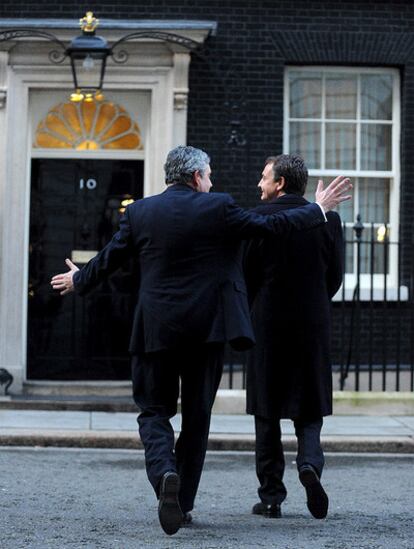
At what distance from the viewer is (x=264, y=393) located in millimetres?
7000

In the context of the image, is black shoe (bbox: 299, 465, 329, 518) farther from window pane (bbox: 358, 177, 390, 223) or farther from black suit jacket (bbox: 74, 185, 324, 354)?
window pane (bbox: 358, 177, 390, 223)

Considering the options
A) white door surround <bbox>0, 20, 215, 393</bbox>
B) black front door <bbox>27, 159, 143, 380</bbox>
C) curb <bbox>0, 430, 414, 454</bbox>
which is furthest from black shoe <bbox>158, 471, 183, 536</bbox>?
black front door <bbox>27, 159, 143, 380</bbox>

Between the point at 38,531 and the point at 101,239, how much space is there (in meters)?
7.49

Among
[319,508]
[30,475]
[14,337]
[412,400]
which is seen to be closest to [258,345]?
[319,508]

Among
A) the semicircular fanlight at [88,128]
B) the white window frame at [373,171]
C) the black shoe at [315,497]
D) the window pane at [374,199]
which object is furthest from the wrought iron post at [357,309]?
the black shoe at [315,497]

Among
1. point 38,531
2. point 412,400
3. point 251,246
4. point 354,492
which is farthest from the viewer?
point 412,400

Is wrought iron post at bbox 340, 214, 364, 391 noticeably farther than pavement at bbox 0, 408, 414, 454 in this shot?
Yes

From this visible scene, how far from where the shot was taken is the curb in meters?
10.3

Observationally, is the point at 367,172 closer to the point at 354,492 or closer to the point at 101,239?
the point at 101,239

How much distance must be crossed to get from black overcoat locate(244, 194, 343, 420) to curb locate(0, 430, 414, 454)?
11.2 feet

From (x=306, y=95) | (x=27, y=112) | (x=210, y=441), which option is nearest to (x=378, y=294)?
(x=306, y=95)

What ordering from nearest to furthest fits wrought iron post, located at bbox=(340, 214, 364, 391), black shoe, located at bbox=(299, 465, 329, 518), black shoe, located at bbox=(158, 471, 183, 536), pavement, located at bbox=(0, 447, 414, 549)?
black shoe, located at bbox=(158, 471, 183, 536) → pavement, located at bbox=(0, 447, 414, 549) → black shoe, located at bbox=(299, 465, 329, 518) → wrought iron post, located at bbox=(340, 214, 364, 391)

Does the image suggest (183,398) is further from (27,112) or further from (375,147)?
(375,147)

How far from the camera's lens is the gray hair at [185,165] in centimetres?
652
